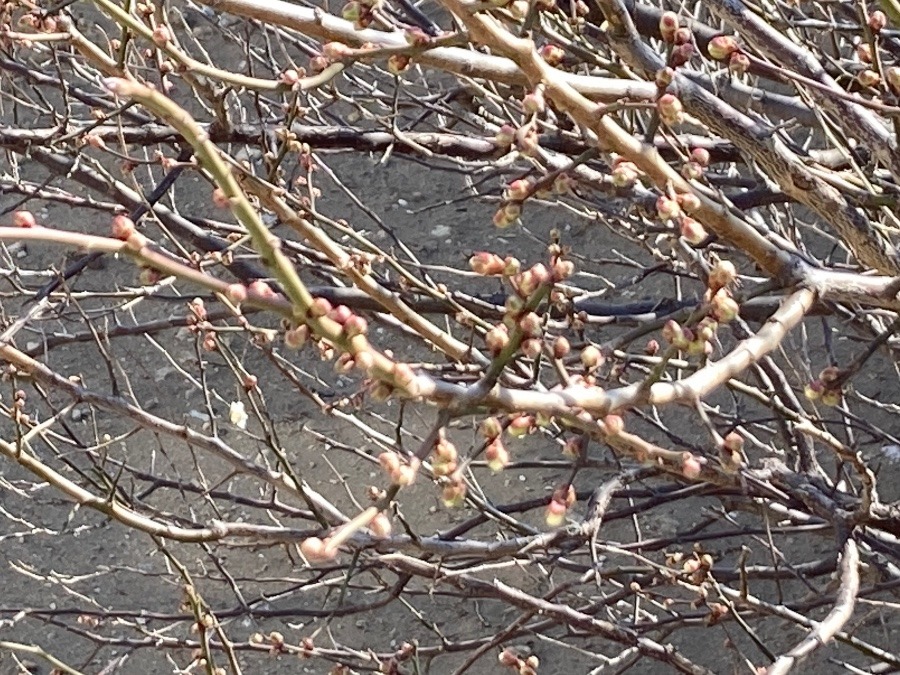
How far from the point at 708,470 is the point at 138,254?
107 cm

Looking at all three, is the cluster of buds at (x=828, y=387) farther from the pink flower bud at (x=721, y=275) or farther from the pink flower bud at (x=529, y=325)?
the pink flower bud at (x=529, y=325)

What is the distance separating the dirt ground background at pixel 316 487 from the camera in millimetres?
4094

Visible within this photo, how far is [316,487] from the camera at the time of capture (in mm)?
4855

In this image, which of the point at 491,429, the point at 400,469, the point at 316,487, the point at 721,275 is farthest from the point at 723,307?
the point at 316,487

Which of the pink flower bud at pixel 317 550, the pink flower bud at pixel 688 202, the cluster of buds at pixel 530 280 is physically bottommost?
the pink flower bud at pixel 317 550

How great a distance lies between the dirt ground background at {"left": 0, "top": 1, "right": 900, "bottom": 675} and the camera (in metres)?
4.09

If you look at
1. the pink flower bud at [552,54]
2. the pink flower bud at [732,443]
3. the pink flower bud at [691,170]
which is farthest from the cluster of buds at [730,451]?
the pink flower bud at [552,54]

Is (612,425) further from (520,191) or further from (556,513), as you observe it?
(520,191)

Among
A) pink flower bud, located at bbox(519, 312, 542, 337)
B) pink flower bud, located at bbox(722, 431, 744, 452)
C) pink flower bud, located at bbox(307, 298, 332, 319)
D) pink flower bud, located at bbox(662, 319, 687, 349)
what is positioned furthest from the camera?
pink flower bud, located at bbox(722, 431, 744, 452)

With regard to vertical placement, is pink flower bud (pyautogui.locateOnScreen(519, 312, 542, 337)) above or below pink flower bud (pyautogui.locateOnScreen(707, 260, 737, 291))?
above

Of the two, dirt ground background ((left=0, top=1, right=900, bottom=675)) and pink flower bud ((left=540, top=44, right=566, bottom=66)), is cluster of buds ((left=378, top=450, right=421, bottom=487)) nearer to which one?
pink flower bud ((left=540, top=44, right=566, bottom=66))

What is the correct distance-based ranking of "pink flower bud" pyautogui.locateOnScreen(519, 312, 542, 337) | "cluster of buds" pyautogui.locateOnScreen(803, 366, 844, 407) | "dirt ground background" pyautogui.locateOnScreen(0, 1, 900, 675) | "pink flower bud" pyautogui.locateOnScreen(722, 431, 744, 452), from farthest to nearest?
"dirt ground background" pyautogui.locateOnScreen(0, 1, 900, 675) < "cluster of buds" pyautogui.locateOnScreen(803, 366, 844, 407) < "pink flower bud" pyautogui.locateOnScreen(722, 431, 744, 452) < "pink flower bud" pyautogui.locateOnScreen(519, 312, 542, 337)

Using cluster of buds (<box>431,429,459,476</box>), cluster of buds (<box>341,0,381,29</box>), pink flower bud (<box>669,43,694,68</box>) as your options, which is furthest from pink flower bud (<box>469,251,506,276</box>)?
pink flower bud (<box>669,43,694,68</box>)

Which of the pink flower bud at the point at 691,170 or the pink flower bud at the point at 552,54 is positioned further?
the pink flower bud at the point at 552,54
